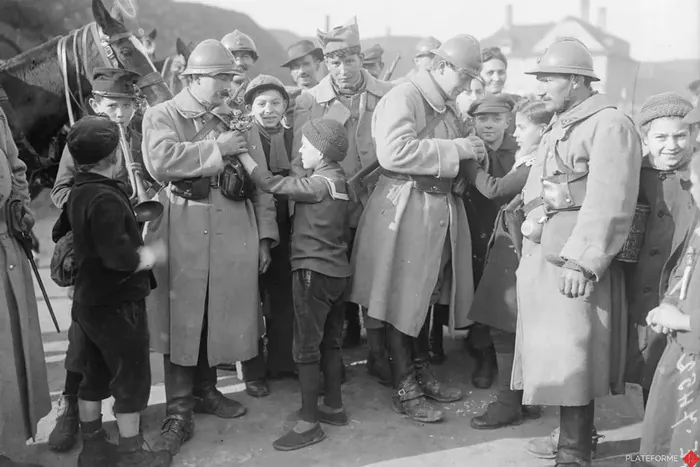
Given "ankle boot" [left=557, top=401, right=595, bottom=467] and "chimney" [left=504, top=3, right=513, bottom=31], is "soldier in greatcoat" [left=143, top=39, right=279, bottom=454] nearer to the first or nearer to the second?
"ankle boot" [left=557, top=401, right=595, bottom=467]

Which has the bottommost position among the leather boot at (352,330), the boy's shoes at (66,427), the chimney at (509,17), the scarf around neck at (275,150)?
the leather boot at (352,330)

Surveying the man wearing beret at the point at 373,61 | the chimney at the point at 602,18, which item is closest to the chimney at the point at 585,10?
the chimney at the point at 602,18

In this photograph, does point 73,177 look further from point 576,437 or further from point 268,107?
point 576,437

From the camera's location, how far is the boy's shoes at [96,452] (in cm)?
342

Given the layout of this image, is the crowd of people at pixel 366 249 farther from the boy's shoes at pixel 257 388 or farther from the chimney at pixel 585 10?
the chimney at pixel 585 10

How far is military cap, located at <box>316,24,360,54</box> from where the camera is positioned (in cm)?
472

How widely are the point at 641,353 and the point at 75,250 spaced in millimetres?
2916

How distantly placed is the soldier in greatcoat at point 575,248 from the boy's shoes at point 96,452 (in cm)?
215

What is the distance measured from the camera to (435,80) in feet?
13.9

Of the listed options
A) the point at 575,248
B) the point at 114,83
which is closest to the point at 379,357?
the point at 575,248

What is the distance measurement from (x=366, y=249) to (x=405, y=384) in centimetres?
88

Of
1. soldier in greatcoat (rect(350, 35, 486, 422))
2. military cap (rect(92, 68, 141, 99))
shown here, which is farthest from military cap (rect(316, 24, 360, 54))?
military cap (rect(92, 68, 141, 99))

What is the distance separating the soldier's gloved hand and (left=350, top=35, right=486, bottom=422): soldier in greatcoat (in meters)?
0.83

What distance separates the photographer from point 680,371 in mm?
2668
